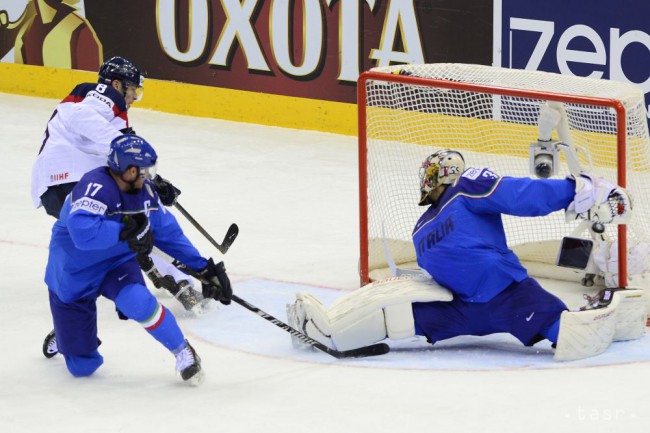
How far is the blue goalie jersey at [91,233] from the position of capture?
498 centimetres

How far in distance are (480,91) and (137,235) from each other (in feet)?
5.87

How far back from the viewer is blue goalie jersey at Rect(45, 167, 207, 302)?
498cm

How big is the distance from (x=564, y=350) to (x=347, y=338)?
800 mm

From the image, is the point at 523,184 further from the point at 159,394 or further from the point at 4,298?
the point at 4,298

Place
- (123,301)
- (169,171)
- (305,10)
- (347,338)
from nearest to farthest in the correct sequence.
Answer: (123,301) → (347,338) → (169,171) → (305,10)

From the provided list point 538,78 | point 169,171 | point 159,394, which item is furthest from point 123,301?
point 169,171

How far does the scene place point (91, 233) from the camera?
496 centimetres

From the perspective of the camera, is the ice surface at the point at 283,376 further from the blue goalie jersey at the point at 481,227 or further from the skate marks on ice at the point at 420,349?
the blue goalie jersey at the point at 481,227

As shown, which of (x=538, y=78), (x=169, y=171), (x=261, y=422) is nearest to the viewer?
(x=261, y=422)

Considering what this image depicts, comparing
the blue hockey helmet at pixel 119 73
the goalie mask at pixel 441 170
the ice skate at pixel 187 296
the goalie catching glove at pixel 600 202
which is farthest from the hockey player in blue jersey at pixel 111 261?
the goalie catching glove at pixel 600 202

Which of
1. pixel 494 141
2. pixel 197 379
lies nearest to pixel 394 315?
pixel 197 379

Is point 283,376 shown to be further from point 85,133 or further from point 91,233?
point 85,133

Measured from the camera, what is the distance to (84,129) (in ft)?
20.4

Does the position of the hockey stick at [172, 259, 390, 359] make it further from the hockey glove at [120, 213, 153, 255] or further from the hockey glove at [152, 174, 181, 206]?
the hockey glove at [152, 174, 181, 206]
